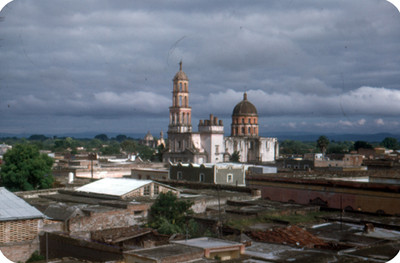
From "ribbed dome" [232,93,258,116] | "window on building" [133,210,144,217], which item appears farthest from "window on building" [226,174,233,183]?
"ribbed dome" [232,93,258,116]

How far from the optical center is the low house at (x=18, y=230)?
18.0 m

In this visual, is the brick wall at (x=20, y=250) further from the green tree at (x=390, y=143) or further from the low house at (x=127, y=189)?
the green tree at (x=390, y=143)

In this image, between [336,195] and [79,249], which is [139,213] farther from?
[336,195]

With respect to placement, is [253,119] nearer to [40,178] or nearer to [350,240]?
[40,178]

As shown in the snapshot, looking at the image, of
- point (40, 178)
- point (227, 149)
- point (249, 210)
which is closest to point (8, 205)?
point (249, 210)

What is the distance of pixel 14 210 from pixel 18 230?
83 centimetres

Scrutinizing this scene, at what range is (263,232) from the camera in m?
17.7

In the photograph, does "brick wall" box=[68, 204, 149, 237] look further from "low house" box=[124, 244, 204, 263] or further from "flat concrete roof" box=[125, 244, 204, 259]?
"low house" box=[124, 244, 204, 263]

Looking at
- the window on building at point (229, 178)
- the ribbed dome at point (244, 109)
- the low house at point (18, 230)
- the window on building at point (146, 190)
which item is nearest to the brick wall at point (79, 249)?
the low house at point (18, 230)

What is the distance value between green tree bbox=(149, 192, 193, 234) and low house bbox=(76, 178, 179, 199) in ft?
14.4

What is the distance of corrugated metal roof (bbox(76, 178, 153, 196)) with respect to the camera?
2828 centimetres

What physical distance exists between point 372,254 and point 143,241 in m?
8.71

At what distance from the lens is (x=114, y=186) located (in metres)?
29.8

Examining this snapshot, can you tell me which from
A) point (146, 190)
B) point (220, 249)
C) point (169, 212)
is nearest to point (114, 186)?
point (146, 190)
